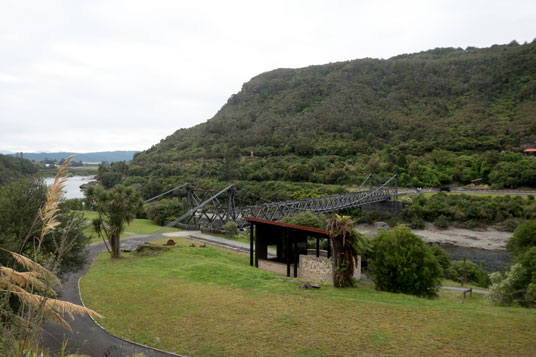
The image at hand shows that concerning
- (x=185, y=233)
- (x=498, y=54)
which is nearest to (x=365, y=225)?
(x=185, y=233)

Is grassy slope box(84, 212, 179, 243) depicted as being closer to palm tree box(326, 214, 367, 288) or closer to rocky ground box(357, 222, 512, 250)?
rocky ground box(357, 222, 512, 250)

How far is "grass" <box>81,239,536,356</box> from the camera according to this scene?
820 cm

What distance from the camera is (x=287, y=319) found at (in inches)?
391

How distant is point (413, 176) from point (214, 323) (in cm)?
5547

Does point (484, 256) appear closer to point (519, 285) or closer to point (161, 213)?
point (519, 285)

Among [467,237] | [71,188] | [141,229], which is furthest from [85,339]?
[71,188]

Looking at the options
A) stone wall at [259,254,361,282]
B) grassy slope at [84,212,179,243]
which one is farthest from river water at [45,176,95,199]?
stone wall at [259,254,361,282]

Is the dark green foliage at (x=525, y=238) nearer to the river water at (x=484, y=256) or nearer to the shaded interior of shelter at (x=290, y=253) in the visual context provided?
the river water at (x=484, y=256)

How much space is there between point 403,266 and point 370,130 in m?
71.6

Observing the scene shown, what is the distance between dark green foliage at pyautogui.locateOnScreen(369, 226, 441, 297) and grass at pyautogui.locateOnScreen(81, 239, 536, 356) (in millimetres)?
1388

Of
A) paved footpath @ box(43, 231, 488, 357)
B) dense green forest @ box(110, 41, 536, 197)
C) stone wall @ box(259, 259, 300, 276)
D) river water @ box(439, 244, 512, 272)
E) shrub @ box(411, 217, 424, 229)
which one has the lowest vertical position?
river water @ box(439, 244, 512, 272)

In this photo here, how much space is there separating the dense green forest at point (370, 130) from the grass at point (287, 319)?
3985 centimetres

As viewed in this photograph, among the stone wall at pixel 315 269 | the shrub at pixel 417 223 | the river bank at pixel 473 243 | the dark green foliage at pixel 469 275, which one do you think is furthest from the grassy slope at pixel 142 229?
the shrub at pixel 417 223

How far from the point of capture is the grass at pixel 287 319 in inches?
323
